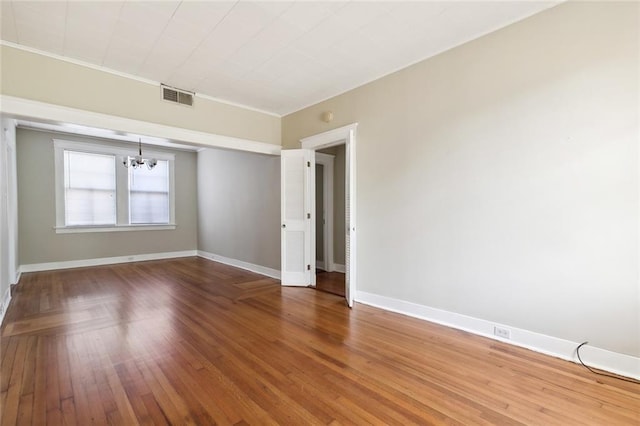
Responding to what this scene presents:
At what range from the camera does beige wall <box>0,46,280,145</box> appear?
298cm

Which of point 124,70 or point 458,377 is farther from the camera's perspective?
point 124,70

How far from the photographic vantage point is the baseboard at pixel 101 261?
5918mm

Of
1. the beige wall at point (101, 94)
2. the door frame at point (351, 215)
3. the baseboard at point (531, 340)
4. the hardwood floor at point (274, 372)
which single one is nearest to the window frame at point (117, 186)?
the hardwood floor at point (274, 372)

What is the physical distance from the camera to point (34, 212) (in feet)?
19.3

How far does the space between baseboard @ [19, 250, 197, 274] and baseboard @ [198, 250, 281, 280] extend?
0.66 metres

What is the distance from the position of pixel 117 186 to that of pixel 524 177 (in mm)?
7786

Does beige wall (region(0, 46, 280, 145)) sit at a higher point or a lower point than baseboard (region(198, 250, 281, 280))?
higher

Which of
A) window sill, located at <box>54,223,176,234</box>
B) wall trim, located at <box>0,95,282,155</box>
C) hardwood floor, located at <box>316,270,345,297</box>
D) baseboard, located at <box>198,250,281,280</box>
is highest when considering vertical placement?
wall trim, located at <box>0,95,282,155</box>

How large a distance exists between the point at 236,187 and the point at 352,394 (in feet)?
17.2

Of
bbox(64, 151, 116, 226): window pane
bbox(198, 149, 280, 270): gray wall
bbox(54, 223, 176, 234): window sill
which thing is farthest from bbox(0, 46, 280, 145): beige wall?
bbox(54, 223, 176, 234): window sill

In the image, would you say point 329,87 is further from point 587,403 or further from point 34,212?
point 34,212

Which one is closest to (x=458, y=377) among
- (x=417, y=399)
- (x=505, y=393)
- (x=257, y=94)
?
(x=505, y=393)

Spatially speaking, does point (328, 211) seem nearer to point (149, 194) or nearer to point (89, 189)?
point (149, 194)

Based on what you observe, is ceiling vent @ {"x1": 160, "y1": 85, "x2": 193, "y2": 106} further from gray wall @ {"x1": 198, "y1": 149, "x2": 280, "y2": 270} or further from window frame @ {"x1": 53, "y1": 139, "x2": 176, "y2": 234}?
window frame @ {"x1": 53, "y1": 139, "x2": 176, "y2": 234}
